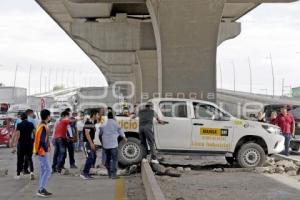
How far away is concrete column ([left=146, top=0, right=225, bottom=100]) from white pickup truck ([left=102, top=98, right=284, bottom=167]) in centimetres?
547

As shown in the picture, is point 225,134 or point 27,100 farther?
point 27,100

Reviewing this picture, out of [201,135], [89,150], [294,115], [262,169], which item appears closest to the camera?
[89,150]

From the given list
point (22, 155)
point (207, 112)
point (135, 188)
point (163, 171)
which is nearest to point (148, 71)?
Answer: point (207, 112)

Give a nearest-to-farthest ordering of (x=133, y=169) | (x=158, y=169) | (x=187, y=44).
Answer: (x=158, y=169)
(x=133, y=169)
(x=187, y=44)

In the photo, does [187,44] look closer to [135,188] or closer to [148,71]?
[135,188]

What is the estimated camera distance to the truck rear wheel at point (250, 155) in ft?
59.0

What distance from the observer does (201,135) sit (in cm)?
1786

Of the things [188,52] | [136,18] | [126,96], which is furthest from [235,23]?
[126,96]

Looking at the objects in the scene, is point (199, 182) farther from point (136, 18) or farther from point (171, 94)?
Answer: point (136, 18)

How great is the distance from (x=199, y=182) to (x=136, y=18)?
937 inches

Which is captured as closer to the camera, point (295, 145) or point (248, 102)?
point (295, 145)

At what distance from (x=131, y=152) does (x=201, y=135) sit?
1968 mm

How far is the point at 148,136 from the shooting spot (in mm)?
17375

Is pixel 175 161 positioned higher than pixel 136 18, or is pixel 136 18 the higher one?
pixel 136 18
